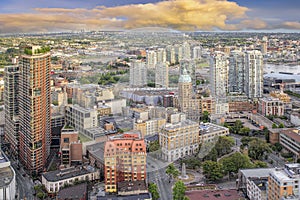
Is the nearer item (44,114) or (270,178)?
(270,178)

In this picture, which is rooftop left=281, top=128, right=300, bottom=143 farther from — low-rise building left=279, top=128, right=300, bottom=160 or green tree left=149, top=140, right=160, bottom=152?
green tree left=149, top=140, right=160, bottom=152

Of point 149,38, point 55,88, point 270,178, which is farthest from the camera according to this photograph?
point 55,88

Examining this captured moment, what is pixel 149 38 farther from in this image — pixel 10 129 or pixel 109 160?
pixel 109 160

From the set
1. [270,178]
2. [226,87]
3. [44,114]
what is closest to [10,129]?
[44,114]

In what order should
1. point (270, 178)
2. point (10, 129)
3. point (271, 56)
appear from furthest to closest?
point (271, 56), point (10, 129), point (270, 178)

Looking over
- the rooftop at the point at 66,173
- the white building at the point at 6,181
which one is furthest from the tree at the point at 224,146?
the white building at the point at 6,181

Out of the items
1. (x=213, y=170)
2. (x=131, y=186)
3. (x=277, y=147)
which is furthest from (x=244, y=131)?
(x=131, y=186)

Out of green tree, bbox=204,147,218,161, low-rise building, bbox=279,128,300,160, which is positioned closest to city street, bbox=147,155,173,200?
green tree, bbox=204,147,218,161
